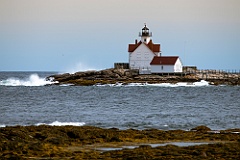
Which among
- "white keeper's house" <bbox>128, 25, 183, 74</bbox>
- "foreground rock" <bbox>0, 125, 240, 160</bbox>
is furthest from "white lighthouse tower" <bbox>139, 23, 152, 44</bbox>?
"foreground rock" <bbox>0, 125, 240, 160</bbox>

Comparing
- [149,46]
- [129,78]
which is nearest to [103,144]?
[129,78]

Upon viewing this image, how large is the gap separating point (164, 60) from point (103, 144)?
60956 mm

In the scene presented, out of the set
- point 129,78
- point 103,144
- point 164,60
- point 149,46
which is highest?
point 149,46

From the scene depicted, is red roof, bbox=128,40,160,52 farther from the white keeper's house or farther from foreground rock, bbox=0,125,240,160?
foreground rock, bbox=0,125,240,160

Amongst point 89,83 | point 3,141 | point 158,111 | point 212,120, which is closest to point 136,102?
point 158,111

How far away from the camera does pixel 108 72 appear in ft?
266

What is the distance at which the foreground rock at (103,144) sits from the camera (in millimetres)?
17312

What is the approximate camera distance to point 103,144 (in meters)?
20.4

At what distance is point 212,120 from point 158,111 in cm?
723

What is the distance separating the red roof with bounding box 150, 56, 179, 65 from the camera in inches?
3164

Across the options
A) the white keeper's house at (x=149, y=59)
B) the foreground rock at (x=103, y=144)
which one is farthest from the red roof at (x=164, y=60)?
the foreground rock at (x=103, y=144)

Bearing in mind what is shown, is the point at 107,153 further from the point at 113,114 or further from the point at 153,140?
the point at 113,114

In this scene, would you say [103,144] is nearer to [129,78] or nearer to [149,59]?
[129,78]

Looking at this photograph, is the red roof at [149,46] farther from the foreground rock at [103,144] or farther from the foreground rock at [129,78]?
the foreground rock at [103,144]
